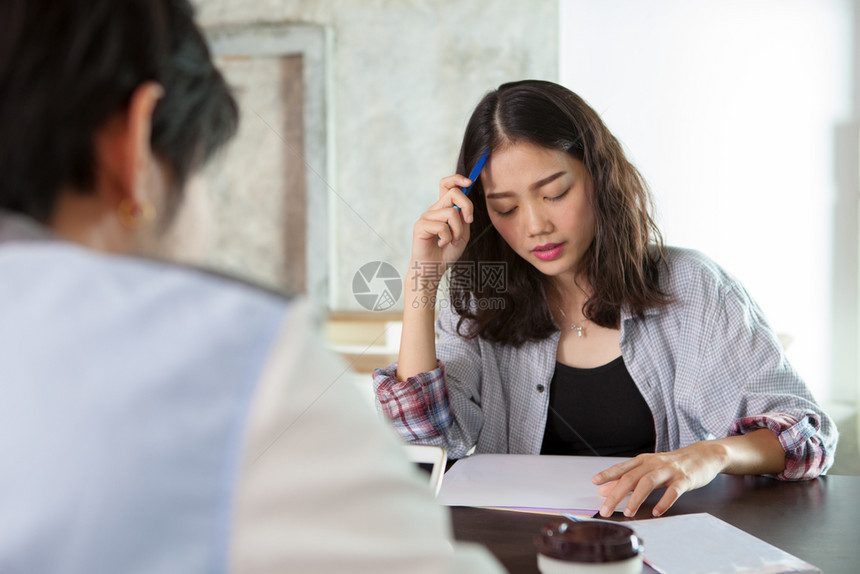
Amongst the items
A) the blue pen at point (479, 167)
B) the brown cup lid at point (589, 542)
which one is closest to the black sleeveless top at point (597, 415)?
the blue pen at point (479, 167)

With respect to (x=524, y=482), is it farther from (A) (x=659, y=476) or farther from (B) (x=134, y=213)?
(B) (x=134, y=213)

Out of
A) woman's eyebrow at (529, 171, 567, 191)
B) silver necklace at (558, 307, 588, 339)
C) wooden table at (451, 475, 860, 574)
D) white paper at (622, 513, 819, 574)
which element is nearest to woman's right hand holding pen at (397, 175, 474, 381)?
woman's eyebrow at (529, 171, 567, 191)

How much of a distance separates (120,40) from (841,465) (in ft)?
7.33

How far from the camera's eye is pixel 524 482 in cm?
95

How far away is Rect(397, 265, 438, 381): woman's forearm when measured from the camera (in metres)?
1.26

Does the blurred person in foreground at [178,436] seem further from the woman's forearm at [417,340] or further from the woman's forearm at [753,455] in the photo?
the woman's forearm at [417,340]

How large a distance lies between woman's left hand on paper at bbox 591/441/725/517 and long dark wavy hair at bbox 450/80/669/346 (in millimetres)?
410

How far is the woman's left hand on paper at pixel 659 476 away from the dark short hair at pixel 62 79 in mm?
661

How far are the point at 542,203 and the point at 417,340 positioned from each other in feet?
1.06

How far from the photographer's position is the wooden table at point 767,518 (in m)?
0.71

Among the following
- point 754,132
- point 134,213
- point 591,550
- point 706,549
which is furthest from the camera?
point 754,132

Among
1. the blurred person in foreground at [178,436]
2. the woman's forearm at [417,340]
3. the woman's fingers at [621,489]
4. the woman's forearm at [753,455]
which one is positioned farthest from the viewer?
the woman's forearm at [417,340]

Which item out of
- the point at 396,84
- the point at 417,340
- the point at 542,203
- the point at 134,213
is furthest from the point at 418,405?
the point at 396,84

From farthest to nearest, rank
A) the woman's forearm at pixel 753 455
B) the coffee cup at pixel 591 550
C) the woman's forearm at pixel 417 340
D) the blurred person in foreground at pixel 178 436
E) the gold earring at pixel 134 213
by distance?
the woman's forearm at pixel 417 340 < the woman's forearm at pixel 753 455 < the coffee cup at pixel 591 550 < the gold earring at pixel 134 213 < the blurred person in foreground at pixel 178 436
